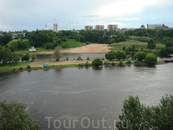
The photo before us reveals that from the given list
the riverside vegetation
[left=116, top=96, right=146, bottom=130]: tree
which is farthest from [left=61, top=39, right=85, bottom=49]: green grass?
[left=116, top=96, right=146, bottom=130]: tree

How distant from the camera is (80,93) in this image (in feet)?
55.4

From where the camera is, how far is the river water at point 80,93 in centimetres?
1245

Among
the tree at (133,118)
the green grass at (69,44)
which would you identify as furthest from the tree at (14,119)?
the green grass at (69,44)

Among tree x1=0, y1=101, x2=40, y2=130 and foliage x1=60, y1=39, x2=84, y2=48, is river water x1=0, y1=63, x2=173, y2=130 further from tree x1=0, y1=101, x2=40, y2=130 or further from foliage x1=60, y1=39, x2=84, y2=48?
foliage x1=60, y1=39, x2=84, y2=48

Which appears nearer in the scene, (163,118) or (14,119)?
(163,118)

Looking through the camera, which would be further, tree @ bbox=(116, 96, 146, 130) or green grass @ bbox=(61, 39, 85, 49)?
green grass @ bbox=(61, 39, 85, 49)

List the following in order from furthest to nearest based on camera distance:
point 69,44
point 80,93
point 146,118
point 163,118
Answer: point 69,44
point 80,93
point 146,118
point 163,118

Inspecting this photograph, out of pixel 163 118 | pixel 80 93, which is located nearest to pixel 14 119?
pixel 163 118

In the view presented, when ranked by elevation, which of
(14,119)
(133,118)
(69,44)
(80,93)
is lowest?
(80,93)

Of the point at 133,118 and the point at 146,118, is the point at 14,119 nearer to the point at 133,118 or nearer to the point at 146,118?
the point at 133,118

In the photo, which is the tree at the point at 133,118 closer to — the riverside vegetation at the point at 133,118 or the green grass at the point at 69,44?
the riverside vegetation at the point at 133,118

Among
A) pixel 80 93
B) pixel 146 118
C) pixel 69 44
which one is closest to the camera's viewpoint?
pixel 146 118

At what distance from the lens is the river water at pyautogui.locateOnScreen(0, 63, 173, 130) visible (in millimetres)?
12445

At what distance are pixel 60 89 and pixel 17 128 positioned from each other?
10.1 m
